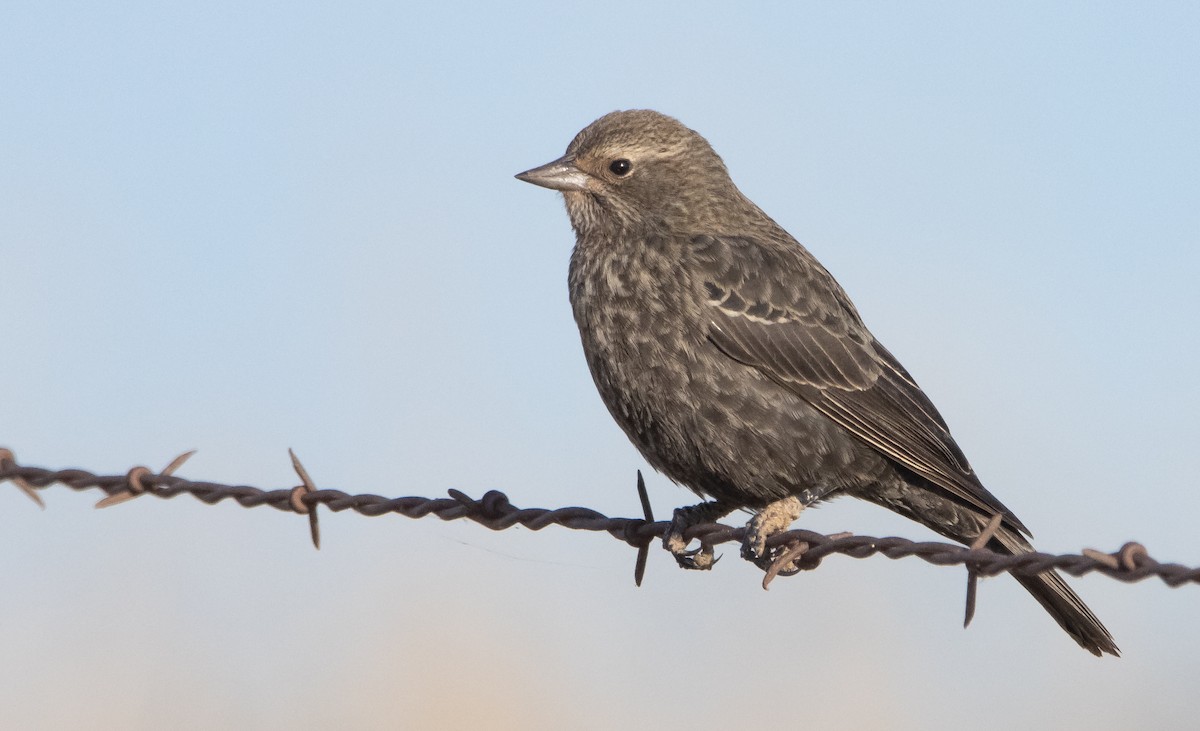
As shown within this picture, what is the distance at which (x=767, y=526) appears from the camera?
5.96m

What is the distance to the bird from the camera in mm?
6086

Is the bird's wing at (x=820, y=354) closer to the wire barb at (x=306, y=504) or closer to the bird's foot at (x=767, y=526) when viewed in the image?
the bird's foot at (x=767, y=526)

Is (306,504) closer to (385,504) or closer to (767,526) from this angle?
(385,504)

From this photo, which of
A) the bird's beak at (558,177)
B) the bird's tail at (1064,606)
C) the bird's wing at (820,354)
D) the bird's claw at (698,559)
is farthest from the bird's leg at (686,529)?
the bird's beak at (558,177)

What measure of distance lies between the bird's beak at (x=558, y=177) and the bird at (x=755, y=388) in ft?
0.64

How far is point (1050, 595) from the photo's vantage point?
594cm

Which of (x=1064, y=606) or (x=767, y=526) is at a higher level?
(x=767, y=526)

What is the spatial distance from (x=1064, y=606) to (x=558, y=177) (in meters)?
2.93

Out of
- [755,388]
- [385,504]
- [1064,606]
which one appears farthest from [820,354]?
[385,504]

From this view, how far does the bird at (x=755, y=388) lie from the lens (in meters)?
6.09

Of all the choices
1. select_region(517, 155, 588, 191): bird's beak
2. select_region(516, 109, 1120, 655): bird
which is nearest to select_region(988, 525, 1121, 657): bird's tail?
select_region(516, 109, 1120, 655): bird

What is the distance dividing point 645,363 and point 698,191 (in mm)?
1251

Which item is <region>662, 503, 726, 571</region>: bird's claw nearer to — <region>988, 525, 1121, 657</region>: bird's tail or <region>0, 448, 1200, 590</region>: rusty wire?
<region>0, 448, 1200, 590</region>: rusty wire

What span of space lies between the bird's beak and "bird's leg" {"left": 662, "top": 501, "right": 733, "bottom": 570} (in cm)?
159
